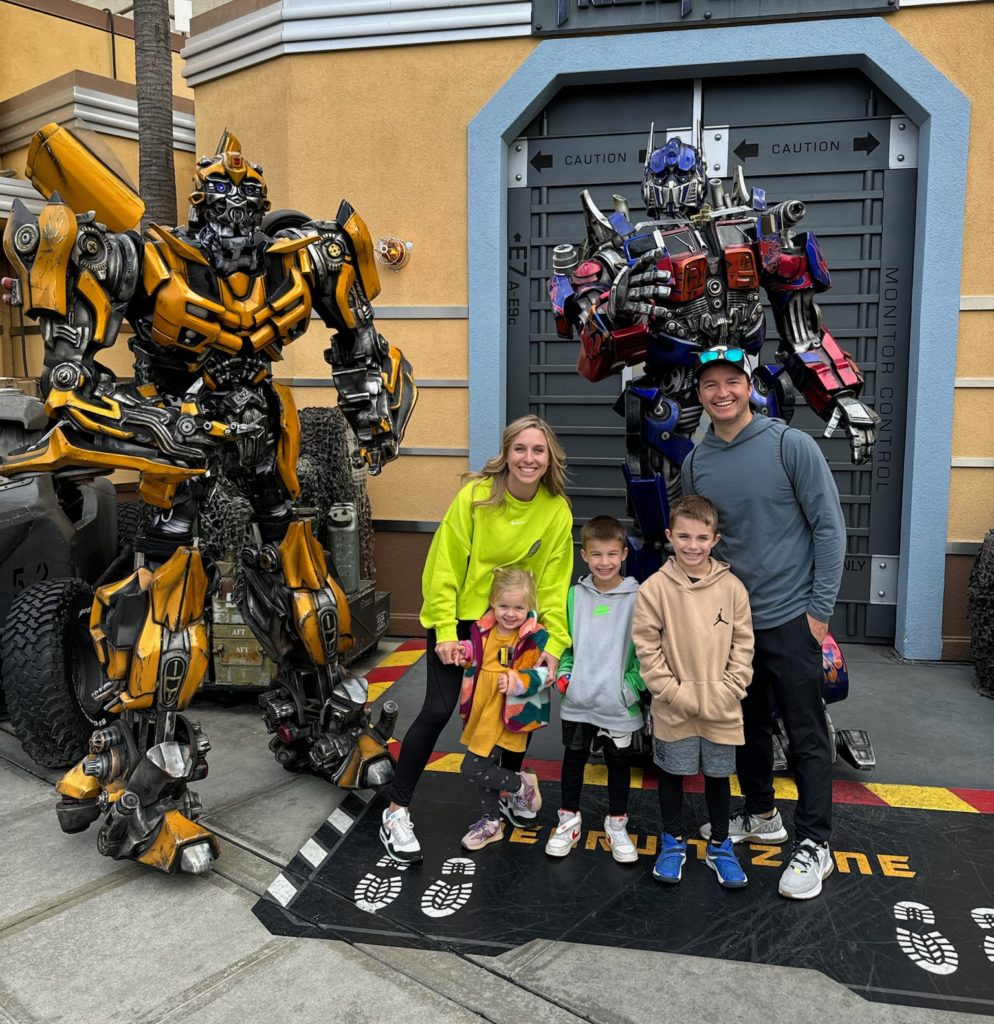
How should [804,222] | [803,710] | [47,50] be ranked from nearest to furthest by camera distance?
[803,710]
[804,222]
[47,50]

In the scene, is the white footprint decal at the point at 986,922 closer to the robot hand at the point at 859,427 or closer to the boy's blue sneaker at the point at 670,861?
the boy's blue sneaker at the point at 670,861

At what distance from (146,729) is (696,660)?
1.91m

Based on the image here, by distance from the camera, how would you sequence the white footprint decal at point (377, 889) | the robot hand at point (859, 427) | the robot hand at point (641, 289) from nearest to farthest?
1. the white footprint decal at point (377, 889)
2. the robot hand at point (641, 289)
3. the robot hand at point (859, 427)

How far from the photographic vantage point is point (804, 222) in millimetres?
5156

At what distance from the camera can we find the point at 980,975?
2.23 meters

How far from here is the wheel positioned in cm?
346

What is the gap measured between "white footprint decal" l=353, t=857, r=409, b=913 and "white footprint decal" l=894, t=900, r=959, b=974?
1510 mm

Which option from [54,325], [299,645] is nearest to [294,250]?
[54,325]

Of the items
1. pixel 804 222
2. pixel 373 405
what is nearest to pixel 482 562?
pixel 373 405

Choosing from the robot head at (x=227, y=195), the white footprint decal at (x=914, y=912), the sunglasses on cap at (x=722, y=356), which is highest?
the robot head at (x=227, y=195)

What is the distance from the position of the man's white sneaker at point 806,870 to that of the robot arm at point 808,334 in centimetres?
146

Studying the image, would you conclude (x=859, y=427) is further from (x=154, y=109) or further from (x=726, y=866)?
(x=154, y=109)

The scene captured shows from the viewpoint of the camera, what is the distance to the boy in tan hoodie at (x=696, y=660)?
8.40ft

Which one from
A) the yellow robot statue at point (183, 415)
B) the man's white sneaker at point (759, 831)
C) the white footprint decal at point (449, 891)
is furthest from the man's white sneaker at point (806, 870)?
the yellow robot statue at point (183, 415)
